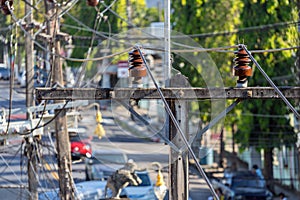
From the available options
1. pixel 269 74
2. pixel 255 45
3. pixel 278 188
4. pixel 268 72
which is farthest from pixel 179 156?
pixel 278 188

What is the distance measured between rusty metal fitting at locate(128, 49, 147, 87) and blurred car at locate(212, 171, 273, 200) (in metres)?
15.5

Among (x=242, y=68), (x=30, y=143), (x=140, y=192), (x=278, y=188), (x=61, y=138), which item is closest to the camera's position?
(x=242, y=68)

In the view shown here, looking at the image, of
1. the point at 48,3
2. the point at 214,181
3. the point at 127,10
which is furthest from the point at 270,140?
the point at 48,3

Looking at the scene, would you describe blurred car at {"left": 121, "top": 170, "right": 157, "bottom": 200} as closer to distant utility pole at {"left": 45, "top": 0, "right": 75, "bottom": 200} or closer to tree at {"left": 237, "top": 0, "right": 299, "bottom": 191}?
distant utility pole at {"left": 45, "top": 0, "right": 75, "bottom": 200}

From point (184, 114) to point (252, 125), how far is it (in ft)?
65.0

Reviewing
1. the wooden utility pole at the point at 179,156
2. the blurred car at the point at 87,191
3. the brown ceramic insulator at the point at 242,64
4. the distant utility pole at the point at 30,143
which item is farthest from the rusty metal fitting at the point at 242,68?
the blurred car at the point at 87,191

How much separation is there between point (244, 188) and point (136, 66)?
16611 millimetres

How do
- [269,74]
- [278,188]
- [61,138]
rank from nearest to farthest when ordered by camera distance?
[61,138] → [269,74] → [278,188]

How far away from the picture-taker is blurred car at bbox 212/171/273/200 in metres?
24.3

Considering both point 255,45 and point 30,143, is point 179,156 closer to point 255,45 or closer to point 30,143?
point 30,143

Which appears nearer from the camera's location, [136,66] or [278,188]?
[136,66]

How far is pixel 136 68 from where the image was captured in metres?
8.91

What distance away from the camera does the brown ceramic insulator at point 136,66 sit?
29.1ft

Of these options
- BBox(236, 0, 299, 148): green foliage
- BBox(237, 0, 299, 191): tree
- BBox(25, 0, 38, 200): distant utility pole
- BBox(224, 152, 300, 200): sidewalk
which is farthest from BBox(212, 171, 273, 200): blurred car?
BBox(25, 0, 38, 200): distant utility pole
